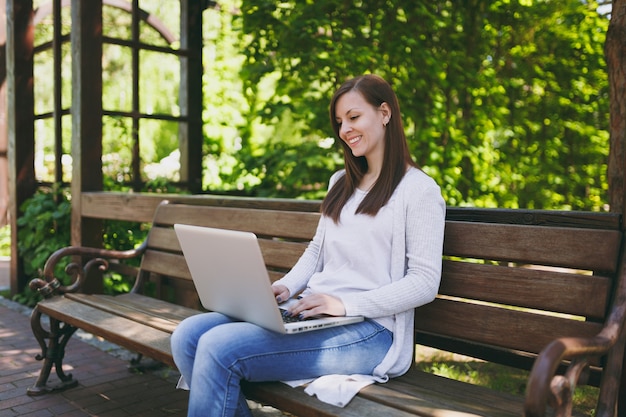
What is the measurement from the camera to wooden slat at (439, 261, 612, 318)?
2.08m

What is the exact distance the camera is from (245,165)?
5559 mm

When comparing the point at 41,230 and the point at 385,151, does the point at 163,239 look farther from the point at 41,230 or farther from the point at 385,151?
the point at 41,230

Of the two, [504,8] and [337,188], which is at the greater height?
[504,8]

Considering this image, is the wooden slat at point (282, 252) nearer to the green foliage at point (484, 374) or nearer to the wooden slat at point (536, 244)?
the wooden slat at point (536, 244)

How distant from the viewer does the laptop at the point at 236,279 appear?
2.00 metres

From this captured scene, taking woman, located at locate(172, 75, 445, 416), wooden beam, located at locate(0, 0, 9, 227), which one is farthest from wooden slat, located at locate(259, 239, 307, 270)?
wooden beam, located at locate(0, 0, 9, 227)

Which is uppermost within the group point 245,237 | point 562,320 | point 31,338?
point 245,237

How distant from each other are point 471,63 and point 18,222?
4085 mm

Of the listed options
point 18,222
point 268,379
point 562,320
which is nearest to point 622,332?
point 562,320

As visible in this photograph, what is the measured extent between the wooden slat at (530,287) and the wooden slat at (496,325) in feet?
0.13

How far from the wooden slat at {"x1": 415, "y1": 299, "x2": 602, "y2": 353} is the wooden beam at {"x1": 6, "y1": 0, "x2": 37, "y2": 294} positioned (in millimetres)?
4380

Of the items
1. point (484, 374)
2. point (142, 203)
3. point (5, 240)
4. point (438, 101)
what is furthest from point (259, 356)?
point (5, 240)

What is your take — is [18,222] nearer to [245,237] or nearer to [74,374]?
[74,374]

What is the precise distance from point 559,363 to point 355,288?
83cm
